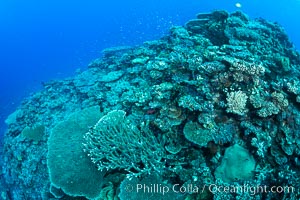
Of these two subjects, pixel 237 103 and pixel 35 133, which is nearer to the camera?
pixel 237 103

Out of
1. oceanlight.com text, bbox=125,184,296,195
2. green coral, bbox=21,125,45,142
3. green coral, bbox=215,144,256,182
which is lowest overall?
oceanlight.com text, bbox=125,184,296,195

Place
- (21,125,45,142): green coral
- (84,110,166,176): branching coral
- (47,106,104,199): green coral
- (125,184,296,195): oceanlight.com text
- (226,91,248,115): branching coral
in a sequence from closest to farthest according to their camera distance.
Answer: (125,184,296,195): oceanlight.com text, (84,110,166,176): branching coral, (47,106,104,199): green coral, (226,91,248,115): branching coral, (21,125,45,142): green coral

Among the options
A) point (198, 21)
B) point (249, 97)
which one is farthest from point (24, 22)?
point (249, 97)

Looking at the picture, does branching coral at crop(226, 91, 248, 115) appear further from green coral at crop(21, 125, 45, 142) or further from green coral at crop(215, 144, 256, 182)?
green coral at crop(21, 125, 45, 142)

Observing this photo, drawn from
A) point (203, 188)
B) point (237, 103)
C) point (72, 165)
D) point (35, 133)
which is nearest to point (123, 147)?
point (72, 165)

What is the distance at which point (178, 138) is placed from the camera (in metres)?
4.91

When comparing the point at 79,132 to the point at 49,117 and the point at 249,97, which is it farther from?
the point at 249,97

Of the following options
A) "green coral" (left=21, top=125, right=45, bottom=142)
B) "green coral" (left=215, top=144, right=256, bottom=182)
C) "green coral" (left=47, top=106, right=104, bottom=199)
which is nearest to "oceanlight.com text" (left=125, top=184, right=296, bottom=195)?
"green coral" (left=215, top=144, right=256, bottom=182)

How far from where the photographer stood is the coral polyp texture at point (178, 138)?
450 cm

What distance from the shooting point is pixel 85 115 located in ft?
18.0

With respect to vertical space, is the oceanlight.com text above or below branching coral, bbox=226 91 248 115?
below

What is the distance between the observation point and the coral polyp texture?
450cm

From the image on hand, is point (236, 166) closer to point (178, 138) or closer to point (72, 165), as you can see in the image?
point (178, 138)

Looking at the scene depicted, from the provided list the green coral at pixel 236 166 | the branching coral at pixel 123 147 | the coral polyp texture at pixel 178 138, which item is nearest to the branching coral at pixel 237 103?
the coral polyp texture at pixel 178 138
